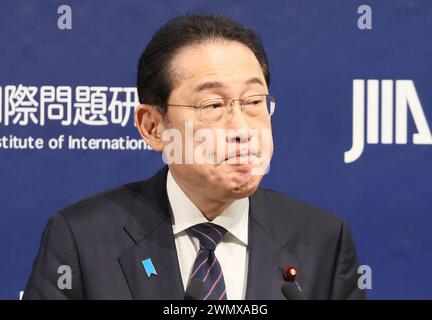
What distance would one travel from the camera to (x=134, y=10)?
199 centimetres

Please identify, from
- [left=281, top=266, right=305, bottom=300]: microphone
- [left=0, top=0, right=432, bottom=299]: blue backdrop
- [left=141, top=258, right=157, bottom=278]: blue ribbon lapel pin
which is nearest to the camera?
[left=281, top=266, right=305, bottom=300]: microphone

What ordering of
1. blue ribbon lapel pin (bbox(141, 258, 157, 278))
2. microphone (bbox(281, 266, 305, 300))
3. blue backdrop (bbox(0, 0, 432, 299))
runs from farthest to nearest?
blue backdrop (bbox(0, 0, 432, 299)), blue ribbon lapel pin (bbox(141, 258, 157, 278)), microphone (bbox(281, 266, 305, 300))

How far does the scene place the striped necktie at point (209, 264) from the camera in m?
1.42

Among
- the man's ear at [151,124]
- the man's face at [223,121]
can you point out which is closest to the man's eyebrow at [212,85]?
the man's face at [223,121]

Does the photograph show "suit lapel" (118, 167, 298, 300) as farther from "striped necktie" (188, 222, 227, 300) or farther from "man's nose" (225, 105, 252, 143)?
"man's nose" (225, 105, 252, 143)

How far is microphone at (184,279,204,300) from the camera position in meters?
1.34

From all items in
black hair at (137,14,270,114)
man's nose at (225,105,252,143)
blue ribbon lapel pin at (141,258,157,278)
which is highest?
black hair at (137,14,270,114)

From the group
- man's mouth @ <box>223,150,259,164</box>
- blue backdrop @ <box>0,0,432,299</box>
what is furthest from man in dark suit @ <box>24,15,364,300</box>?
blue backdrop @ <box>0,0,432,299</box>

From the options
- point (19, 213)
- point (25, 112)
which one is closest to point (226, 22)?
point (25, 112)

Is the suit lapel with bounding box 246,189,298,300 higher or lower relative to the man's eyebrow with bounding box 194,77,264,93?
lower

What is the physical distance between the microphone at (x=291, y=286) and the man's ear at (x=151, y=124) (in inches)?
13.3

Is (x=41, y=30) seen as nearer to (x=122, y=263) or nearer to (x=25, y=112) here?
(x=25, y=112)
